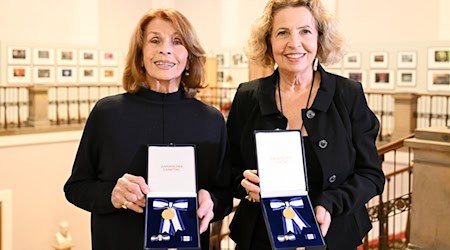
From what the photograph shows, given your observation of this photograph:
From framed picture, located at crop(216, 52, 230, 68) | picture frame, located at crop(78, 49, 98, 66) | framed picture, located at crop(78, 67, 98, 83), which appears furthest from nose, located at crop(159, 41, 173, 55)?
framed picture, located at crop(78, 67, 98, 83)

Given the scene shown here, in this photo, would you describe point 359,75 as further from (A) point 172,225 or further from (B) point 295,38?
(A) point 172,225

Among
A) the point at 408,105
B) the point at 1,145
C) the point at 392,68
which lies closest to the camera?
the point at 1,145

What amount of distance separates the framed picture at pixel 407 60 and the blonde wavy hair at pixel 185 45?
465 inches

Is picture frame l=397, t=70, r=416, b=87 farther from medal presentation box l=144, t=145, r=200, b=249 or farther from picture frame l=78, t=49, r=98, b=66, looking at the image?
medal presentation box l=144, t=145, r=200, b=249

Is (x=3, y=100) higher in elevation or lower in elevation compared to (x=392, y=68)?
lower

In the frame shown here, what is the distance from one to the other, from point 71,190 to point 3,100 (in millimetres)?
13648

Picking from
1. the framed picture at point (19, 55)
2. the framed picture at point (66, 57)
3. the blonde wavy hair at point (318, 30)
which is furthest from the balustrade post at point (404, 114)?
the blonde wavy hair at point (318, 30)

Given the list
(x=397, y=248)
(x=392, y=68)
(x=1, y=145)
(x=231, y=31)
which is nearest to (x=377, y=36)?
(x=392, y=68)

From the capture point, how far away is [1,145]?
10969 millimetres

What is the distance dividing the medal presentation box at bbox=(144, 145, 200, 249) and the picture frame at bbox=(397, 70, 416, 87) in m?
12.2

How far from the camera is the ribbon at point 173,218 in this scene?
2143 millimetres

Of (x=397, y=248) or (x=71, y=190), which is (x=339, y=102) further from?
(x=397, y=248)

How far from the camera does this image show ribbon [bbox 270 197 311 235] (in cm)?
214

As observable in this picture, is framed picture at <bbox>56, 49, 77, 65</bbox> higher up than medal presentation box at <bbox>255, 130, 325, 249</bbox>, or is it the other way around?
framed picture at <bbox>56, 49, 77, 65</bbox>
